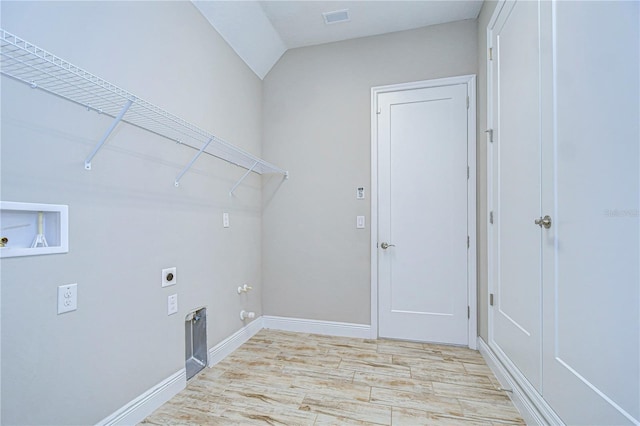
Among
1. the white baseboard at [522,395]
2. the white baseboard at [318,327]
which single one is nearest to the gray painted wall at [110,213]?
the white baseboard at [318,327]

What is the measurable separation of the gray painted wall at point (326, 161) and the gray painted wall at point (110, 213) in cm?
75

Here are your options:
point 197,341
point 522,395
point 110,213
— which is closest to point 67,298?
point 110,213

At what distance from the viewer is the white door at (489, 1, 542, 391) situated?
1562 millimetres

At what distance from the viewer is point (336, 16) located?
258cm

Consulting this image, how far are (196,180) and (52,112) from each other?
93cm

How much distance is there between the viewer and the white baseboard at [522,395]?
1.42 meters

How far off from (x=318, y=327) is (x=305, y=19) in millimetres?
2896

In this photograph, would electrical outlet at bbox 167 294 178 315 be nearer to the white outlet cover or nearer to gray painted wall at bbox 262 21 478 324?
the white outlet cover

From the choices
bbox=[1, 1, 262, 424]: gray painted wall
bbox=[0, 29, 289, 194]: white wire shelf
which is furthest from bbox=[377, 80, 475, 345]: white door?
bbox=[0, 29, 289, 194]: white wire shelf

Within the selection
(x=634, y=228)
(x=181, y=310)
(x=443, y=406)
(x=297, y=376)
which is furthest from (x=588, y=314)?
(x=181, y=310)

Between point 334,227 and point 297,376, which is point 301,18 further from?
point 297,376

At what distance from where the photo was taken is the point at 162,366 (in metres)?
1.79

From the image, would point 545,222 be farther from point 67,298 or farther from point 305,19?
point 305,19

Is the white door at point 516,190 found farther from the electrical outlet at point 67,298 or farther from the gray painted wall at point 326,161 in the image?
the electrical outlet at point 67,298
